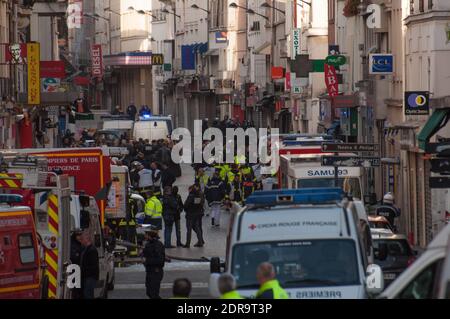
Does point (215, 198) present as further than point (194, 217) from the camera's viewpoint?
Yes

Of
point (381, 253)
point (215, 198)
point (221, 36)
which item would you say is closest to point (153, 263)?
point (381, 253)

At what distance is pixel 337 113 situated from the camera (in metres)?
59.7

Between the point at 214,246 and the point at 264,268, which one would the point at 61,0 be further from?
the point at 264,268

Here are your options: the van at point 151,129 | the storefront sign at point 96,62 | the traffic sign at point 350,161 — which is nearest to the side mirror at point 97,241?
the traffic sign at point 350,161

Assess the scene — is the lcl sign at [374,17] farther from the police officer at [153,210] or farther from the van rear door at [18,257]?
the van rear door at [18,257]

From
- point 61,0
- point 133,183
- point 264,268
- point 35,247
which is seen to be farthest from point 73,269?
point 61,0

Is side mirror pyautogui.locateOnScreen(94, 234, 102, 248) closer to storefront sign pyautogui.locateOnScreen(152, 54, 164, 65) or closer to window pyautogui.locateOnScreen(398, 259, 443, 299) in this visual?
window pyautogui.locateOnScreen(398, 259, 443, 299)

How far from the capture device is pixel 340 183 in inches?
1264

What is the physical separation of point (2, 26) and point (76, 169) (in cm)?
2432

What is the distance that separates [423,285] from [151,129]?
6109 centimetres

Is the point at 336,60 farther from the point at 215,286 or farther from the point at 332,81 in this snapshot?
the point at 215,286

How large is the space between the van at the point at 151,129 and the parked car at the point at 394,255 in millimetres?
47555

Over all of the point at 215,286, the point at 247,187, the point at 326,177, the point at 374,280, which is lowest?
the point at 247,187

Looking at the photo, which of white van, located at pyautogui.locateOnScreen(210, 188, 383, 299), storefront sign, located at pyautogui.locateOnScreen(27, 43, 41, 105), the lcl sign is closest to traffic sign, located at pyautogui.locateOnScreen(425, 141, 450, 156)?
white van, located at pyautogui.locateOnScreen(210, 188, 383, 299)
